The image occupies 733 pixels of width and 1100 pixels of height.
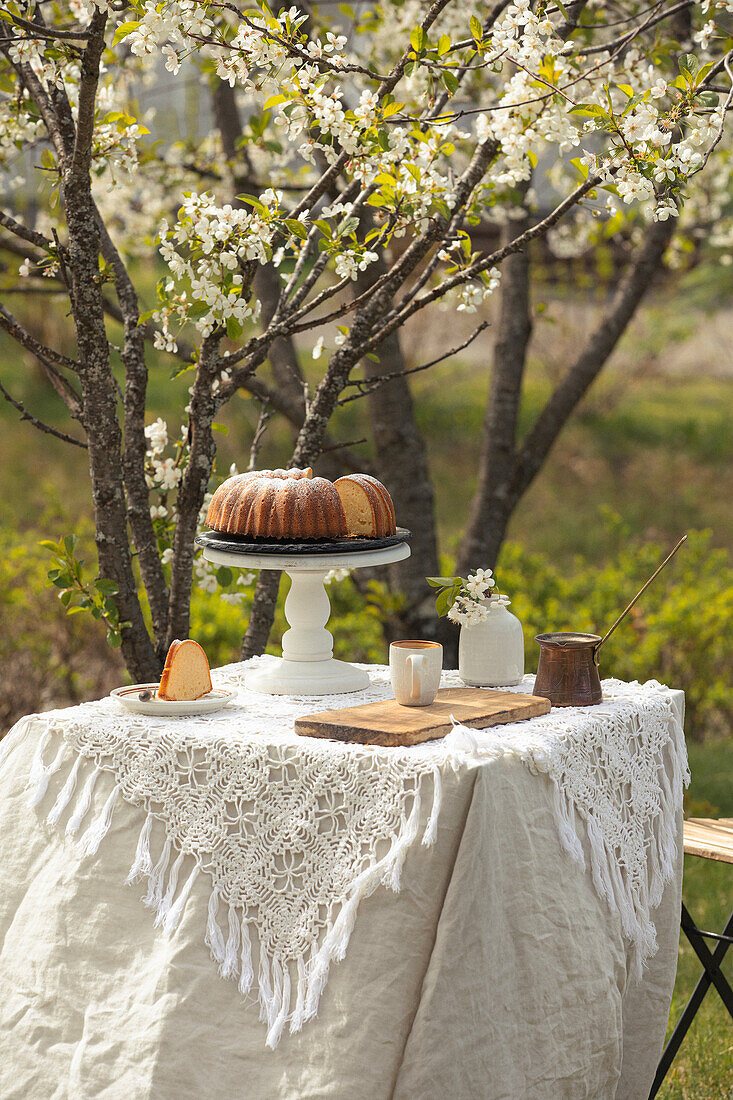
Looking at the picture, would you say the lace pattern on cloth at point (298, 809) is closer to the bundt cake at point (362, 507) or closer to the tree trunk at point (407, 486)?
the bundt cake at point (362, 507)

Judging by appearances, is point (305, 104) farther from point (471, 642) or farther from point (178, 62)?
point (471, 642)

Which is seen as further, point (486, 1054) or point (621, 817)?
point (621, 817)

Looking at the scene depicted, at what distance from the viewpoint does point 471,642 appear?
6.73 ft

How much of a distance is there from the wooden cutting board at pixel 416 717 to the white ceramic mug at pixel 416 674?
0.06 ft

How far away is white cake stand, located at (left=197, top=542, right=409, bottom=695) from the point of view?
193 cm

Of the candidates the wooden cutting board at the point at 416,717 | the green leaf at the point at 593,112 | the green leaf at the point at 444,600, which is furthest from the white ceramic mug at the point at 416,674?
the green leaf at the point at 593,112

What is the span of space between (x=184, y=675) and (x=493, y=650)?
0.59m

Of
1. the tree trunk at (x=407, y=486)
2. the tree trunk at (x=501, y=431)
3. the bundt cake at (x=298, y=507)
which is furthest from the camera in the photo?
the tree trunk at (x=501, y=431)

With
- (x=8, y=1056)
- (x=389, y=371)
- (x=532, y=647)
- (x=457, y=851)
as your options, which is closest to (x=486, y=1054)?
(x=457, y=851)

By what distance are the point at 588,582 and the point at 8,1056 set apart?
12.3 feet

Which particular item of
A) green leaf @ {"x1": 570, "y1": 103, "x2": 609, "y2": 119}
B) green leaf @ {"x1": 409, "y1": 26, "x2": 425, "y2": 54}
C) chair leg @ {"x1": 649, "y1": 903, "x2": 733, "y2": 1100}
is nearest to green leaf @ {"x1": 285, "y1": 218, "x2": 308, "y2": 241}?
green leaf @ {"x1": 409, "y1": 26, "x2": 425, "y2": 54}

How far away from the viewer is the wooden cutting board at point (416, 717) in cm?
166

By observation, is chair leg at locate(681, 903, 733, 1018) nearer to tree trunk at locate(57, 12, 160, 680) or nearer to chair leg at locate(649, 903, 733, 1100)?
chair leg at locate(649, 903, 733, 1100)

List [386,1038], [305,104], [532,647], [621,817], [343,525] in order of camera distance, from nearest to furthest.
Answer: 1. [386,1038]
2. [621,817]
3. [343,525]
4. [305,104]
5. [532,647]
